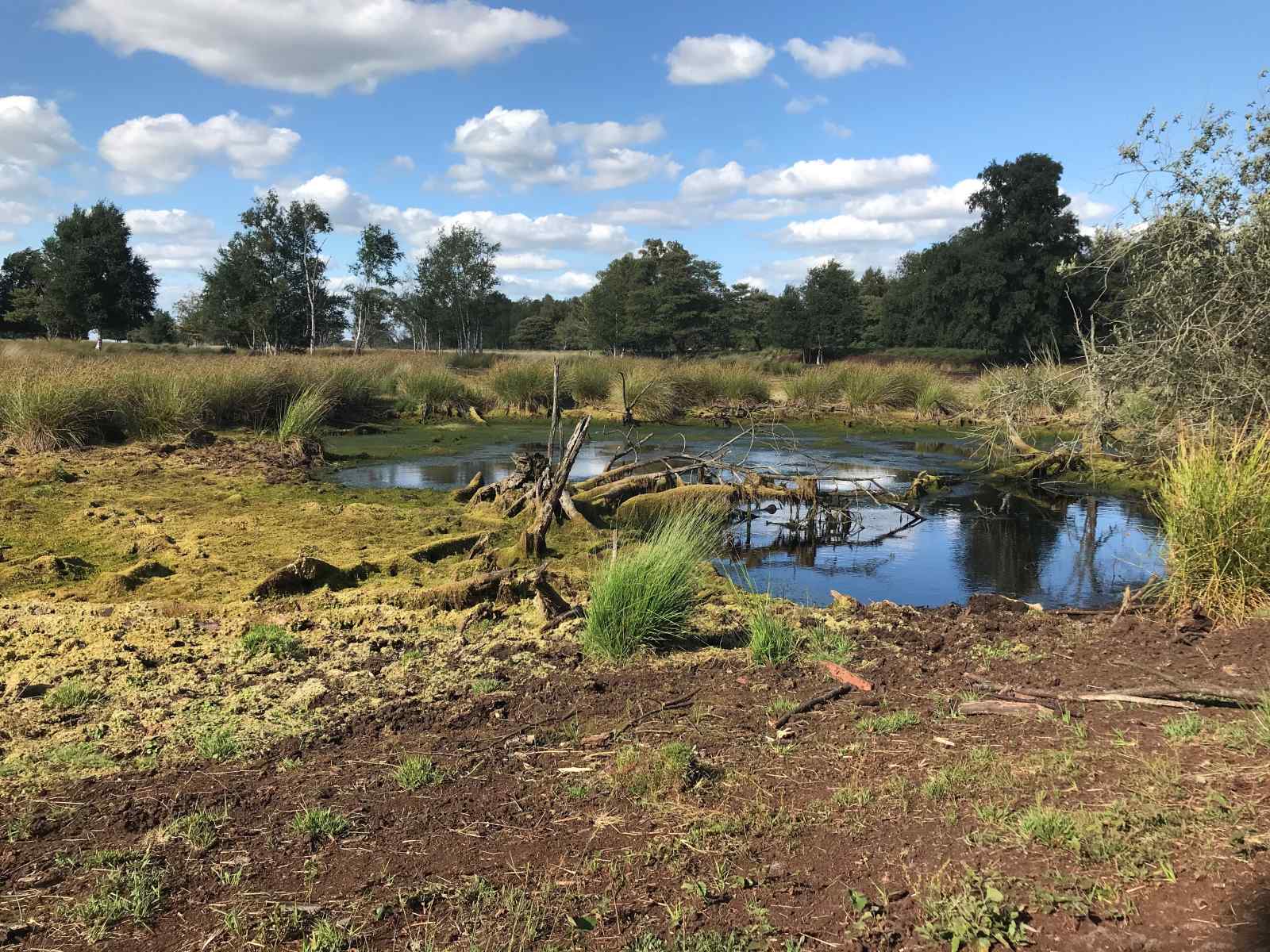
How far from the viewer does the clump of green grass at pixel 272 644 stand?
536 centimetres

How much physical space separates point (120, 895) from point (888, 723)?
324 centimetres

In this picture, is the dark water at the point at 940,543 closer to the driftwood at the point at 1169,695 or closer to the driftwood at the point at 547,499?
the driftwood at the point at 547,499

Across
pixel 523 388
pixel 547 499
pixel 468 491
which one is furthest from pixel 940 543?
pixel 523 388

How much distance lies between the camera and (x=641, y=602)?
548cm

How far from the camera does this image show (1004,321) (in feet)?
147

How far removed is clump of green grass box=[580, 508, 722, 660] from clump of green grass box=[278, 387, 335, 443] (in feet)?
38.0

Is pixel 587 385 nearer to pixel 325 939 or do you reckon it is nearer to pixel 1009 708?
pixel 1009 708

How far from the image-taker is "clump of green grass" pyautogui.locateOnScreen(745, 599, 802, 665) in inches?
211

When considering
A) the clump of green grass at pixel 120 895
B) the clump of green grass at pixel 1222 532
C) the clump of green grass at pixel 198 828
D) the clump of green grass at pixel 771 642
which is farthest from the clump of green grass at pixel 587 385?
the clump of green grass at pixel 120 895

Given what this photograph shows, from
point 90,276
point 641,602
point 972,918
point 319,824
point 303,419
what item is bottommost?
point 319,824

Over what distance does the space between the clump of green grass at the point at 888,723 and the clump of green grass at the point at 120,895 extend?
119 inches

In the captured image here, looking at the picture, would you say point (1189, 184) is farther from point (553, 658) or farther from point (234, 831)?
point (234, 831)

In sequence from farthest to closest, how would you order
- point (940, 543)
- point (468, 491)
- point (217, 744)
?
point (468, 491) → point (940, 543) → point (217, 744)

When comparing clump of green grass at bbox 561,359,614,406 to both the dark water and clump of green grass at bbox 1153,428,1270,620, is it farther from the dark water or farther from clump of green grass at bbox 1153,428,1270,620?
clump of green grass at bbox 1153,428,1270,620
